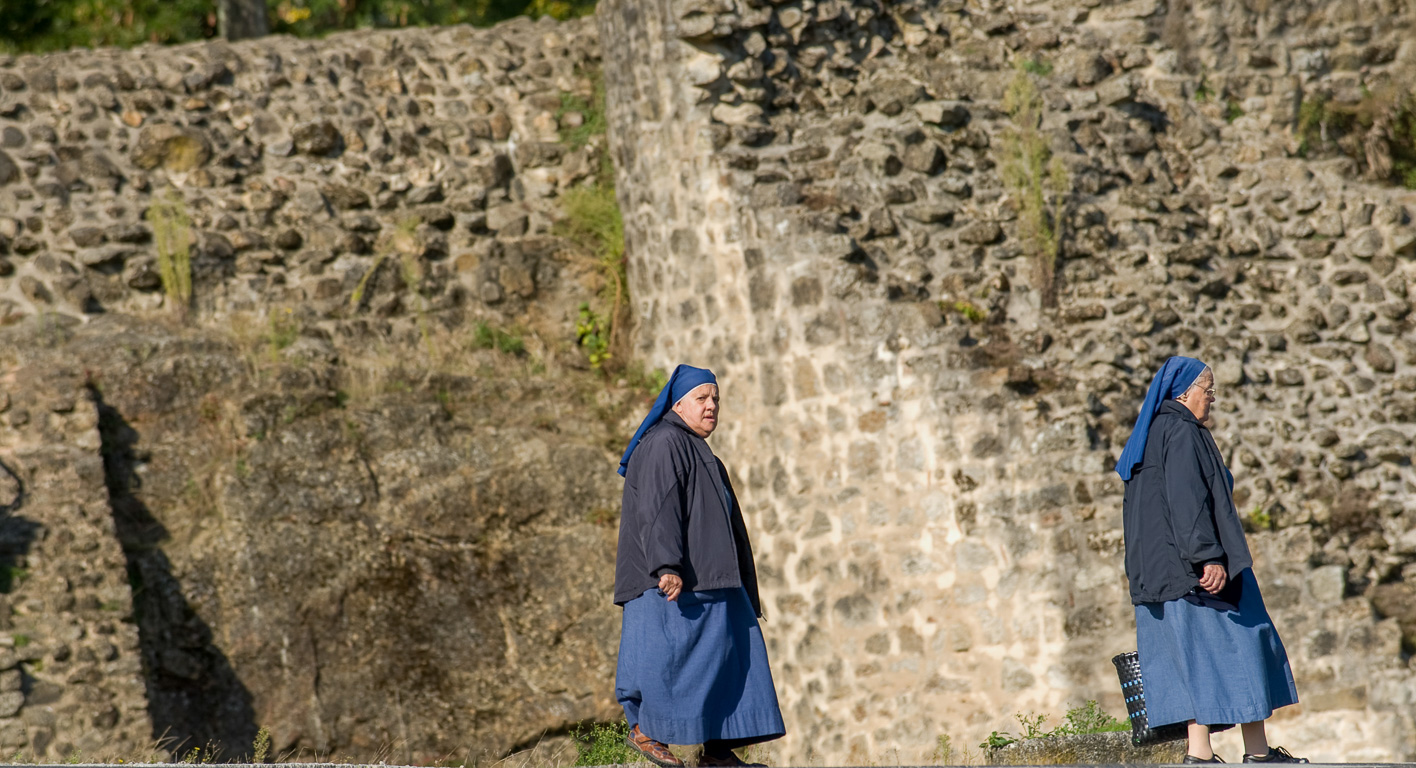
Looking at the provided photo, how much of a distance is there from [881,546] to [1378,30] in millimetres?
5224

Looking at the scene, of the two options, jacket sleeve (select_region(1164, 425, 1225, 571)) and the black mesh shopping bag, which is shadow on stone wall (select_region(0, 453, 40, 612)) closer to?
the black mesh shopping bag

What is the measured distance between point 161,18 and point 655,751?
484 inches

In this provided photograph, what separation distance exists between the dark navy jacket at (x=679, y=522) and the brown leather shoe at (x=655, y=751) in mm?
509

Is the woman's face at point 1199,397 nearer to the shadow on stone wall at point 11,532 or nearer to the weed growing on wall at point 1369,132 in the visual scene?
the weed growing on wall at point 1369,132

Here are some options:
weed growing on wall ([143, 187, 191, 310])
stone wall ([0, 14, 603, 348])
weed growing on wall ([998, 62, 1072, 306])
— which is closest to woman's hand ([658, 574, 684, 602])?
weed growing on wall ([998, 62, 1072, 306])

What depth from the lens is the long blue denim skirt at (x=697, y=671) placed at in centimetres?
507

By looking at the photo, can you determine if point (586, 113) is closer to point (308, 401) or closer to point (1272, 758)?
point (308, 401)

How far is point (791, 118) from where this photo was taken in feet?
29.0

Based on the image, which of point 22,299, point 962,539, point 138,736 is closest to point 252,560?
point 138,736

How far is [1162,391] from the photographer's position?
5.55 m

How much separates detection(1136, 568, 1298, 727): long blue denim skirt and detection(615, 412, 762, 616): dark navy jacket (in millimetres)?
1565

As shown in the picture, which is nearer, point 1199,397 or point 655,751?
point 655,751

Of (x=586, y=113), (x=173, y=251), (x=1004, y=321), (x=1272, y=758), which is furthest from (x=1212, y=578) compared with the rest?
(x=173, y=251)

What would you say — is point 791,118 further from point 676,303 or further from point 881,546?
point 881,546
